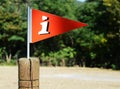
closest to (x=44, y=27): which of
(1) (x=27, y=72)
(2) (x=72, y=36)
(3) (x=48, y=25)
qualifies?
(3) (x=48, y=25)

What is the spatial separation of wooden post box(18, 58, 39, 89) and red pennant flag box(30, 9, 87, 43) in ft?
1.22

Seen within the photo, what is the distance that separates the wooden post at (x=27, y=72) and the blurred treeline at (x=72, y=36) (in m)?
18.3

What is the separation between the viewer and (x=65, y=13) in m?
25.4

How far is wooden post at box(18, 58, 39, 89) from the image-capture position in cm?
451

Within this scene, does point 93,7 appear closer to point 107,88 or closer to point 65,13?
point 65,13

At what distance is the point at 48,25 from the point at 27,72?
0.67m

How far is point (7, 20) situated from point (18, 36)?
1286 millimetres

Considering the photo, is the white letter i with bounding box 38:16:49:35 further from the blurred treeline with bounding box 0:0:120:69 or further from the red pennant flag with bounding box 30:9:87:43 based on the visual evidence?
the blurred treeline with bounding box 0:0:120:69

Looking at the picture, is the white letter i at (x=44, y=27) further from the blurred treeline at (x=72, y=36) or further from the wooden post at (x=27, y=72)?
the blurred treeline at (x=72, y=36)

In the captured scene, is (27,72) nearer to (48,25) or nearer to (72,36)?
(48,25)

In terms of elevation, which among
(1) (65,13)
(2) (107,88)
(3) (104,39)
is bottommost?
(2) (107,88)

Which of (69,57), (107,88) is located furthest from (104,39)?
(107,88)

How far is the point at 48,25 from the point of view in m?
4.21

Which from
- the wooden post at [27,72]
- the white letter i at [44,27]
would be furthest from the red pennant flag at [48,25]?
the wooden post at [27,72]
